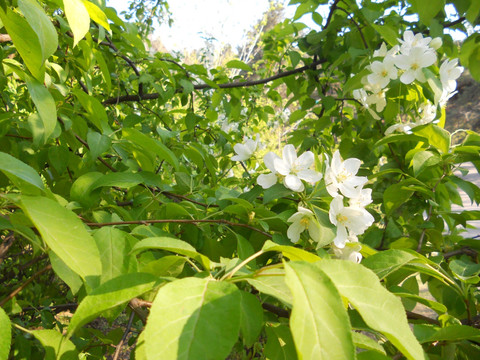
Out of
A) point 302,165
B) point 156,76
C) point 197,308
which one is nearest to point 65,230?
point 197,308

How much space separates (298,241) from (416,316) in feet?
0.79

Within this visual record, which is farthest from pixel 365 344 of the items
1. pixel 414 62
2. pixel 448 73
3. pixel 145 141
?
pixel 448 73

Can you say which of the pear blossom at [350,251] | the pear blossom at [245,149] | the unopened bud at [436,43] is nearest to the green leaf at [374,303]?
the pear blossom at [350,251]

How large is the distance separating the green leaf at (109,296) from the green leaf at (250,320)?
0.34 ft

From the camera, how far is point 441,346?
623 millimetres

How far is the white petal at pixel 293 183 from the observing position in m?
0.75

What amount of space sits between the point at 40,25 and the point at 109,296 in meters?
0.35

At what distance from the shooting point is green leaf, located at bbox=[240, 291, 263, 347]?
0.42m

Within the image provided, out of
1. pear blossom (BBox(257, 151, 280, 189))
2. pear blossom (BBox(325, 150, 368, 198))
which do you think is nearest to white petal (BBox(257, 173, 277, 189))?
pear blossom (BBox(257, 151, 280, 189))

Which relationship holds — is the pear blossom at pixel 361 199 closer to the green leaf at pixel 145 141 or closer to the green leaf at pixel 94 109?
the green leaf at pixel 145 141

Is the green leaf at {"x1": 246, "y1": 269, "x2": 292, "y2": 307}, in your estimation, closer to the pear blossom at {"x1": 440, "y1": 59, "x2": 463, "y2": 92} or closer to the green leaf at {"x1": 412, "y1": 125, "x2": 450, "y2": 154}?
the green leaf at {"x1": 412, "y1": 125, "x2": 450, "y2": 154}

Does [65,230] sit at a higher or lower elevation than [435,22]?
lower

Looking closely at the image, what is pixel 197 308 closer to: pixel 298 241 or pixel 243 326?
pixel 243 326

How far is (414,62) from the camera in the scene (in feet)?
3.51
